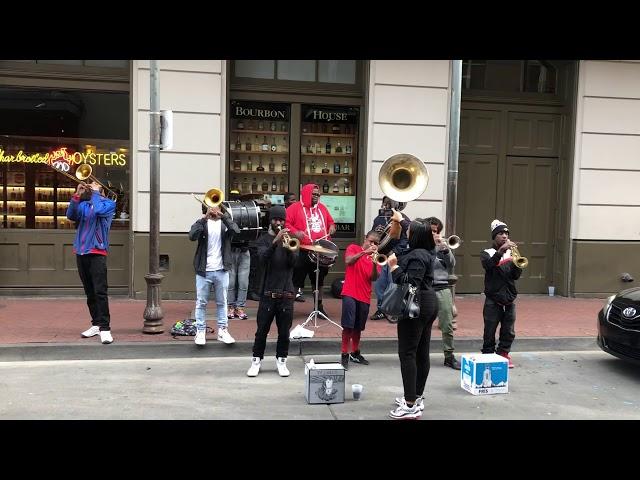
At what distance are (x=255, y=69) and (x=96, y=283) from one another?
522 centimetres

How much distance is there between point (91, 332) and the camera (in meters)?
7.87

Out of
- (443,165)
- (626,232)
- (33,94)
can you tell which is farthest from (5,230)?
(626,232)

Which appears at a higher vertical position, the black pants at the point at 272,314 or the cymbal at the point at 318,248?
the cymbal at the point at 318,248

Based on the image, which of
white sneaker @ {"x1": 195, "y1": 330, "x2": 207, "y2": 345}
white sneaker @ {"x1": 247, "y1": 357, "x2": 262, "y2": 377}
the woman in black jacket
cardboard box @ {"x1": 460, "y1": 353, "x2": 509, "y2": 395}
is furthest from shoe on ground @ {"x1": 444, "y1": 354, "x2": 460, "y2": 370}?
white sneaker @ {"x1": 195, "y1": 330, "x2": 207, "y2": 345}

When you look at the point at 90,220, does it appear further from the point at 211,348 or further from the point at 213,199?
the point at 211,348

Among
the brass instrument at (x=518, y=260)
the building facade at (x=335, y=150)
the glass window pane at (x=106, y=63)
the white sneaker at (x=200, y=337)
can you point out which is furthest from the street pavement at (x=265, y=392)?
the glass window pane at (x=106, y=63)

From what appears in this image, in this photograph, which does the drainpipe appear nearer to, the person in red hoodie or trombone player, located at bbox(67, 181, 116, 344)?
the person in red hoodie

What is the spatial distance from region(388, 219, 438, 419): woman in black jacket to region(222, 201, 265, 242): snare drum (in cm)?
342

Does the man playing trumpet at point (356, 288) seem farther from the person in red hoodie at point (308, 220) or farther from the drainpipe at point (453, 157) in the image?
the drainpipe at point (453, 157)

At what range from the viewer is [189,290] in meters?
10.6

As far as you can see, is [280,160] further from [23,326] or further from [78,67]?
[23,326]

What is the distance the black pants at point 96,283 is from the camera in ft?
25.6

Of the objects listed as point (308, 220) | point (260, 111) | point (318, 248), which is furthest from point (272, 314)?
point (260, 111)

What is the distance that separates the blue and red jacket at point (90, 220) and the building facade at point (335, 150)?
252 cm
